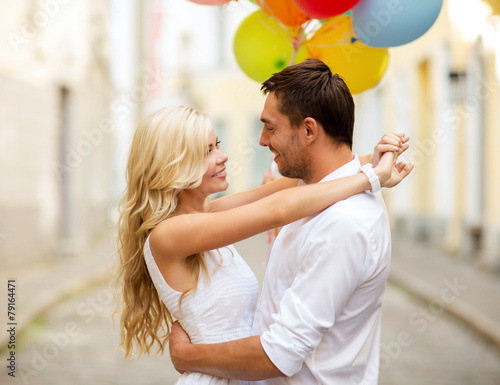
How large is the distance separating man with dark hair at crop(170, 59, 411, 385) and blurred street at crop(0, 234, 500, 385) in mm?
2964

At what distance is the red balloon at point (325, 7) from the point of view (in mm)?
2541

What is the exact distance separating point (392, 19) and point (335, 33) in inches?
17.6

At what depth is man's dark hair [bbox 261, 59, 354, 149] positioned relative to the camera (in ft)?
6.54

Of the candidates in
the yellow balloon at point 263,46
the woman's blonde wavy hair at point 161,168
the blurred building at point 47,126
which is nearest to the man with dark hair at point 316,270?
the woman's blonde wavy hair at point 161,168

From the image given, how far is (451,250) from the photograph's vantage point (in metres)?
13.0

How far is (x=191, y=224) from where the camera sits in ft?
6.91

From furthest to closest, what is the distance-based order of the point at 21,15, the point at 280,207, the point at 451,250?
1. the point at 451,250
2. the point at 21,15
3. the point at 280,207

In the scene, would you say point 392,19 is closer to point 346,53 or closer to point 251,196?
point 346,53

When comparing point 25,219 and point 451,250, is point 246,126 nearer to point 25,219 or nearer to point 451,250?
point 451,250

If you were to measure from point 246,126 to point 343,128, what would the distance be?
897 inches

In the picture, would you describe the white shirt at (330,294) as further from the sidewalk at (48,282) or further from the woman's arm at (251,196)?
the sidewalk at (48,282)

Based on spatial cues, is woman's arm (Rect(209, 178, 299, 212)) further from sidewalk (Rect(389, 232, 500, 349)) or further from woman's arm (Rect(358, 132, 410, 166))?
sidewalk (Rect(389, 232, 500, 349))

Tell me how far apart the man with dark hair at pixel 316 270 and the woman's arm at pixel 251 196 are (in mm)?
461

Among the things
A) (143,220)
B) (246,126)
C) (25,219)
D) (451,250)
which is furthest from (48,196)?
(246,126)
